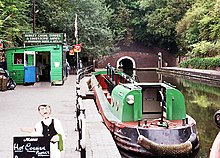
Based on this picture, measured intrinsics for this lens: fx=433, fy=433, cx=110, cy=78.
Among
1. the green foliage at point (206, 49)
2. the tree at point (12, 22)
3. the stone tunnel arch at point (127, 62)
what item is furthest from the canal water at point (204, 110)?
the stone tunnel arch at point (127, 62)

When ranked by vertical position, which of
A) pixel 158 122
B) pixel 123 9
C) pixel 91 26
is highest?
pixel 123 9

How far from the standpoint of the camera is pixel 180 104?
10.9 metres

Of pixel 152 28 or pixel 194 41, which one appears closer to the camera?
pixel 194 41

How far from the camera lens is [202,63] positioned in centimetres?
4088

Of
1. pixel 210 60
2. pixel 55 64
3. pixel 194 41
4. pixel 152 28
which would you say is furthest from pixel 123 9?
pixel 55 64

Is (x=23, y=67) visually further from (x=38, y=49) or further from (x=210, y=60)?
(x=210, y=60)

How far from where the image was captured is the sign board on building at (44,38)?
24.3m

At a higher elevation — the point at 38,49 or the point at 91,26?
the point at 91,26

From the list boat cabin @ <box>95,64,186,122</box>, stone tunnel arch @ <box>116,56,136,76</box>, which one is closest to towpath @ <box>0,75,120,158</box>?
boat cabin @ <box>95,64,186,122</box>

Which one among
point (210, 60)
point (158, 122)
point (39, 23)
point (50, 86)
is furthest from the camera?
point (210, 60)

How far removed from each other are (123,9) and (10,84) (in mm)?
36360

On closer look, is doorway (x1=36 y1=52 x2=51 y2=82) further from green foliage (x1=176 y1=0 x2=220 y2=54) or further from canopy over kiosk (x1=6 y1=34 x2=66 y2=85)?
green foliage (x1=176 y1=0 x2=220 y2=54)

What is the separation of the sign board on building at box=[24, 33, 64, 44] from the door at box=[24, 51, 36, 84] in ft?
7.77

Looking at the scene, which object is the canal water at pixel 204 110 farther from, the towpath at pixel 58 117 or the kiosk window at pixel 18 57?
the kiosk window at pixel 18 57
